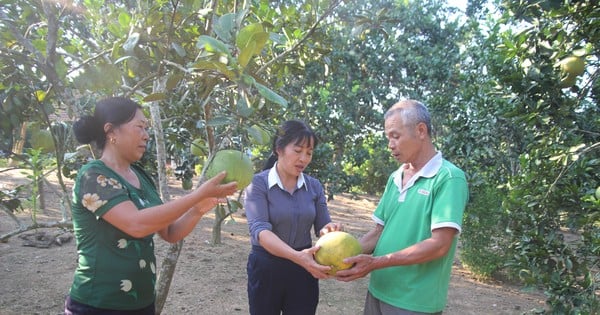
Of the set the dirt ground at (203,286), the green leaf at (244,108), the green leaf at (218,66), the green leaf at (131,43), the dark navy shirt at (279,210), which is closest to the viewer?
the green leaf at (218,66)

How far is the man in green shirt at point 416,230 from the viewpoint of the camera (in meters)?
1.61

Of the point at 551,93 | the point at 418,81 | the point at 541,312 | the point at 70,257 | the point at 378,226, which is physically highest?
the point at 418,81

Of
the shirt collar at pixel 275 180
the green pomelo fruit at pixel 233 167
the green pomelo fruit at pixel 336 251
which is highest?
the green pomelo fruit at pixel 233 167

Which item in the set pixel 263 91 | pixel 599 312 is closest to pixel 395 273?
pixel 263 91

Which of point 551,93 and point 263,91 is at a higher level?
point 551,93

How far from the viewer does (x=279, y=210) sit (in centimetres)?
209

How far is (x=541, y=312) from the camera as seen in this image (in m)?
2.68

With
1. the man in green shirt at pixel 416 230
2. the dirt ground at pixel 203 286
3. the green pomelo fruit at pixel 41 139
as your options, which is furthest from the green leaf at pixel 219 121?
the dirt ground at pixel 203 286

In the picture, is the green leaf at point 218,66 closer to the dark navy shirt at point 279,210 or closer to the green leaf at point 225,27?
the green leaf at point 225,27

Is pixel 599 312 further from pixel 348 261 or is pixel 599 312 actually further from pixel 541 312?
pixel 348 261

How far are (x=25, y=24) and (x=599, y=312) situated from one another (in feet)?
12.2

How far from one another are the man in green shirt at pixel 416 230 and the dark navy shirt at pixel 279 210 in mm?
412

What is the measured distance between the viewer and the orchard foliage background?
183 centimetres

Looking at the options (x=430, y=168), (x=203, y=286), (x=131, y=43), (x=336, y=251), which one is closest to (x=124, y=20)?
(x=131, y=43)
